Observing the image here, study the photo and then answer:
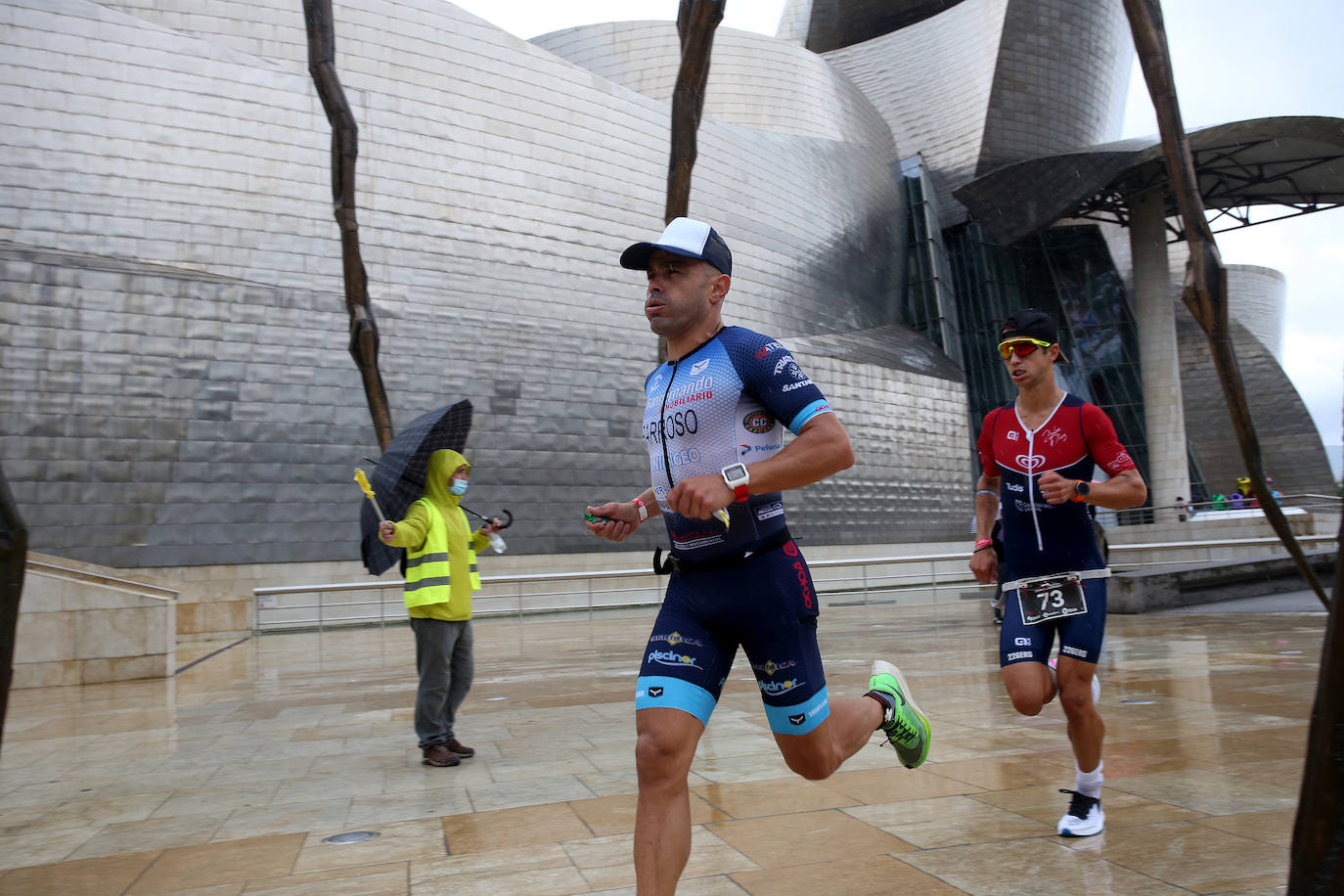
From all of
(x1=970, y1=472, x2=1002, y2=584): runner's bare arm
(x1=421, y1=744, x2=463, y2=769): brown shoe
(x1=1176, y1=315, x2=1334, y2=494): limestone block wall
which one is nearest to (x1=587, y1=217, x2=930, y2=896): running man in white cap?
(x1=970, y1=472, x2=1002, y2=584): runner's bare arm

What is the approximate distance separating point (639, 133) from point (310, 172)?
945cm

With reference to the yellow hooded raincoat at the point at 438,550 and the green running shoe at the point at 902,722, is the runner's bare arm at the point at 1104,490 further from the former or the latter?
the yellow hooded raincoat at the point at 438,550

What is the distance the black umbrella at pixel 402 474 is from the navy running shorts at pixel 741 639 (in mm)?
3562

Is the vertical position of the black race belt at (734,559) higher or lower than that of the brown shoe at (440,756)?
higher

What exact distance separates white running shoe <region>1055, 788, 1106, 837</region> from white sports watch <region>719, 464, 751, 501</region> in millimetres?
2162

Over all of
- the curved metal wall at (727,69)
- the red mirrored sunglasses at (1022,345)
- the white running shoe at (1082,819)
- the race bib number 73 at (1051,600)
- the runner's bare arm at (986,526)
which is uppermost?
the curved metal wall at (727,69)

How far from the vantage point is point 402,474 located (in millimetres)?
6203

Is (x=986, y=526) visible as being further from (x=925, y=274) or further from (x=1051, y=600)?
(x=925, y=274)

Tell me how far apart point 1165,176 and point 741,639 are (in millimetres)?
37360

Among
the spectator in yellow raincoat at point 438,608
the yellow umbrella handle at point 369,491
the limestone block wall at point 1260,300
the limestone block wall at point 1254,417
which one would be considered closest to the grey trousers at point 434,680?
the spectator in yellow raincoat at point 438,608

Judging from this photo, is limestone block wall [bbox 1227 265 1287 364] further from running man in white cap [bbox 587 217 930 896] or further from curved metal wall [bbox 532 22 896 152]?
running man in white cap [bbox 587 217 930 896]

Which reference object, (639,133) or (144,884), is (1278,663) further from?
(639,133)

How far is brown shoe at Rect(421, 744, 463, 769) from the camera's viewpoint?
5.76 meters

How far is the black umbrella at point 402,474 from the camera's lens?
20.4 ft
